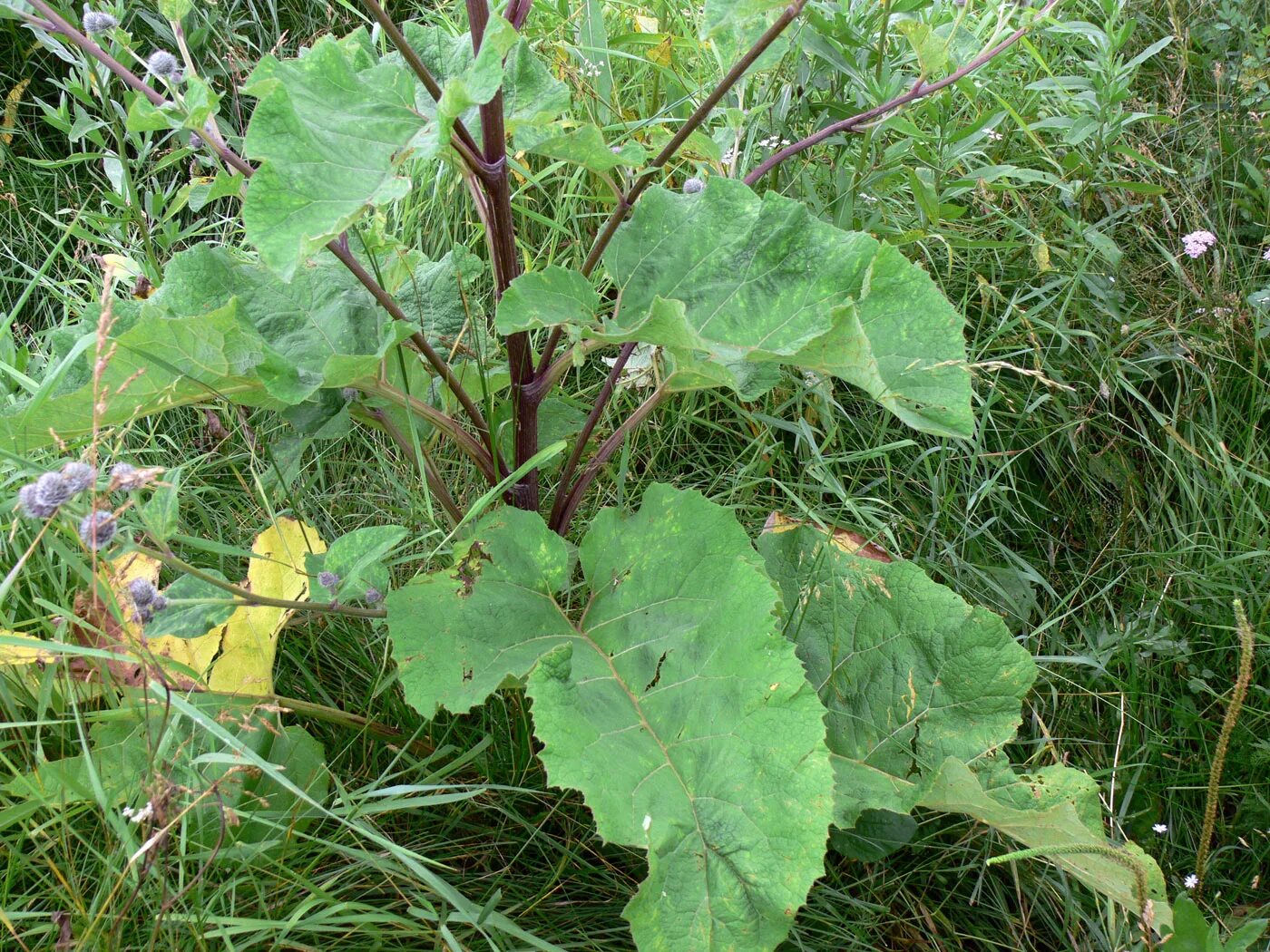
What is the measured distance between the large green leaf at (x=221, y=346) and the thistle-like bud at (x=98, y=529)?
0.13 m

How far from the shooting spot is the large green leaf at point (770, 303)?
1296 millimetres

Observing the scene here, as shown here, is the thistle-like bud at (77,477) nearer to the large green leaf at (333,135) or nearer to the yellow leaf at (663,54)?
the large green leaf at (333,135)

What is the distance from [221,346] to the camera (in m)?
1.32

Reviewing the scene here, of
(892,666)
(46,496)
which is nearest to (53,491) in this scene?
(46,496)

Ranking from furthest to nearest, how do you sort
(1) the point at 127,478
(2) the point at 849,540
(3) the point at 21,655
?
(2) the point at 849,540 < (3) the point at 21,655 < (1) the point at 127,478

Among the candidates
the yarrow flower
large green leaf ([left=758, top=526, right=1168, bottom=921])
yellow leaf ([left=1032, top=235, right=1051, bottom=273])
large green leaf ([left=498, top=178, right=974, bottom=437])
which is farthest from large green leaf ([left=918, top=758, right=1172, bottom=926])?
the yarrow flower

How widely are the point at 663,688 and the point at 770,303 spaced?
521 mm

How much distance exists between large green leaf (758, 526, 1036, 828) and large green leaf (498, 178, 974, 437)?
347 millimetres

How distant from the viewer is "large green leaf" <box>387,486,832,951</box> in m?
1.18

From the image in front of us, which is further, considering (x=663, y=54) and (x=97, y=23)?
(x=663, y=54)

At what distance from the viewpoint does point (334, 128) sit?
1167 millimetres

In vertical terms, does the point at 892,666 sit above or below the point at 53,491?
below

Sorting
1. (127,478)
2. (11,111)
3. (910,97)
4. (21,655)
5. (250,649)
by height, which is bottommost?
(250,649)

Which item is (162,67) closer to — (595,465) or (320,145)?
(320,145)
